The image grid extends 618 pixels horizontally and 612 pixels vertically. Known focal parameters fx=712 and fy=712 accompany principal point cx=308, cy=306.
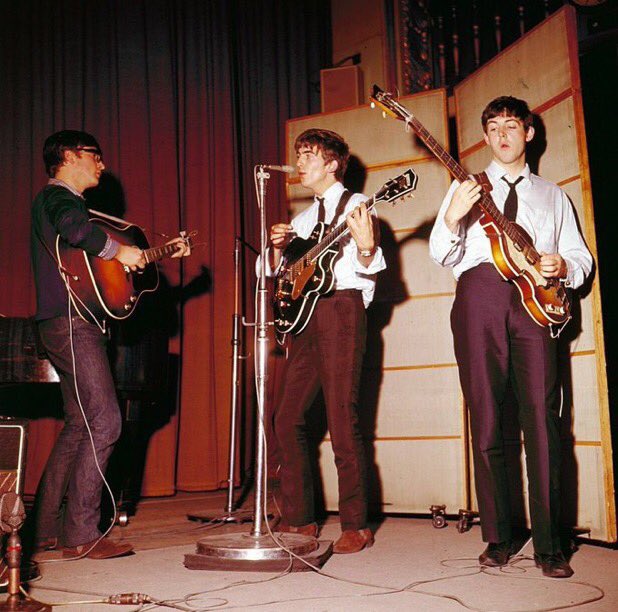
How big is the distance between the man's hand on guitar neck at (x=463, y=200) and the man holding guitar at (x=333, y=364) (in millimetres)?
351

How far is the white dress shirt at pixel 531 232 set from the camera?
2693 millimetres

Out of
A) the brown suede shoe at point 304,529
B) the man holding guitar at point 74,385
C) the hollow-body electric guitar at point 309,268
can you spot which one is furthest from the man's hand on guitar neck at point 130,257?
the brown suede shoe at point 304,529

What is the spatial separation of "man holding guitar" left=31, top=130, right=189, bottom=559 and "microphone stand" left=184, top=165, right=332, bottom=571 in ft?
1.51

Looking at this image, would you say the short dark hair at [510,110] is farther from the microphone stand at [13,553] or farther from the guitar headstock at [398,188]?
the microphone stand at [13,553]

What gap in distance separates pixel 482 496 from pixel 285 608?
91cm

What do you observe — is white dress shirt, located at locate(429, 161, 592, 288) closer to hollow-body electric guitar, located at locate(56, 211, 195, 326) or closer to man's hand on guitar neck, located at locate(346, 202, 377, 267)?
man's hand on guitar neck, located at locate(346, 202, 377, 267)

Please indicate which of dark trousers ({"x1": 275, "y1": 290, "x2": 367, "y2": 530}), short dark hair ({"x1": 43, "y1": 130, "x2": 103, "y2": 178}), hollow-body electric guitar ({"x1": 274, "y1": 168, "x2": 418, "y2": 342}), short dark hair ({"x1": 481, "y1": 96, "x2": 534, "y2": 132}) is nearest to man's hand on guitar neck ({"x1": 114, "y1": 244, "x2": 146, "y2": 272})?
short dark hair ({"x1": 43, "y1": 130, "x2": 103, "y2": 178})

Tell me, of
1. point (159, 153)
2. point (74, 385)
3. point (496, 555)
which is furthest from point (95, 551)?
point (159, 153)

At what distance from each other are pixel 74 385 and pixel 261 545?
1003 mm

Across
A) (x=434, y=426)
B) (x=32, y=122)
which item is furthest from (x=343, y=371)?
(x=32, y=122)

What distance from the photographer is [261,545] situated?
8.24ft

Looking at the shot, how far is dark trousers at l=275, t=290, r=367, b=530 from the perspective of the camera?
2.94 metres

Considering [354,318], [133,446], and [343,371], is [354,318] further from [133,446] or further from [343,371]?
[133,446]

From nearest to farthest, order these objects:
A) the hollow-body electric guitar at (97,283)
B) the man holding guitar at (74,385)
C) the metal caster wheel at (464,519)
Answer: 1. the man holding guitar at (74,385)
2. the hollow-body electric guitar at (97,283)
3. the metal caster wheel at (464,519)
